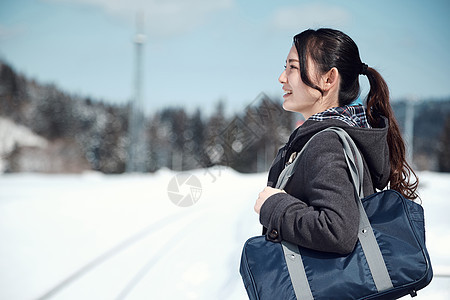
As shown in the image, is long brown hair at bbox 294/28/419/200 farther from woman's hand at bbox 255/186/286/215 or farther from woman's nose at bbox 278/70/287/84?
woman's hand at bbox 255/186/286/215

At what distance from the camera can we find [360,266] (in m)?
1.26

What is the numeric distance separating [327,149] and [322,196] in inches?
5.7

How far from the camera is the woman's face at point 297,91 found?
1.50 meters

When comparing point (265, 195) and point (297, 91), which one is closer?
point (265, 195)

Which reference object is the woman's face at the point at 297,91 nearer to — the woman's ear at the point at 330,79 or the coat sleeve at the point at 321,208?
the woman's ear at the point at 330,79

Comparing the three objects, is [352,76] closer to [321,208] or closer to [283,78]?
[283,78]

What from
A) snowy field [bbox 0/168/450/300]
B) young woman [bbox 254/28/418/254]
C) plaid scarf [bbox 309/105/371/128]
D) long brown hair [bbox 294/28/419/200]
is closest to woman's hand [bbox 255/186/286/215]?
young woman [bbox 254/28/418/254]

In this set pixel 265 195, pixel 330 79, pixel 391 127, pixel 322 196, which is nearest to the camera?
pixel 322 196

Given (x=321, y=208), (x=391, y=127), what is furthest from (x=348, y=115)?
(x=321, y=208)

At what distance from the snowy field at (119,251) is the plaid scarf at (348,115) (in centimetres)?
126

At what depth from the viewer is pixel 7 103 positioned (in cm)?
5369

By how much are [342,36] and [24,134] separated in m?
58.4

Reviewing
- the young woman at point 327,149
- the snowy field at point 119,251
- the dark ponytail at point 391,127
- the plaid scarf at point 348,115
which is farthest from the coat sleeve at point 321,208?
the snowy field at point 119,251

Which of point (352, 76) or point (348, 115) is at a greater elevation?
point (352, 76)
